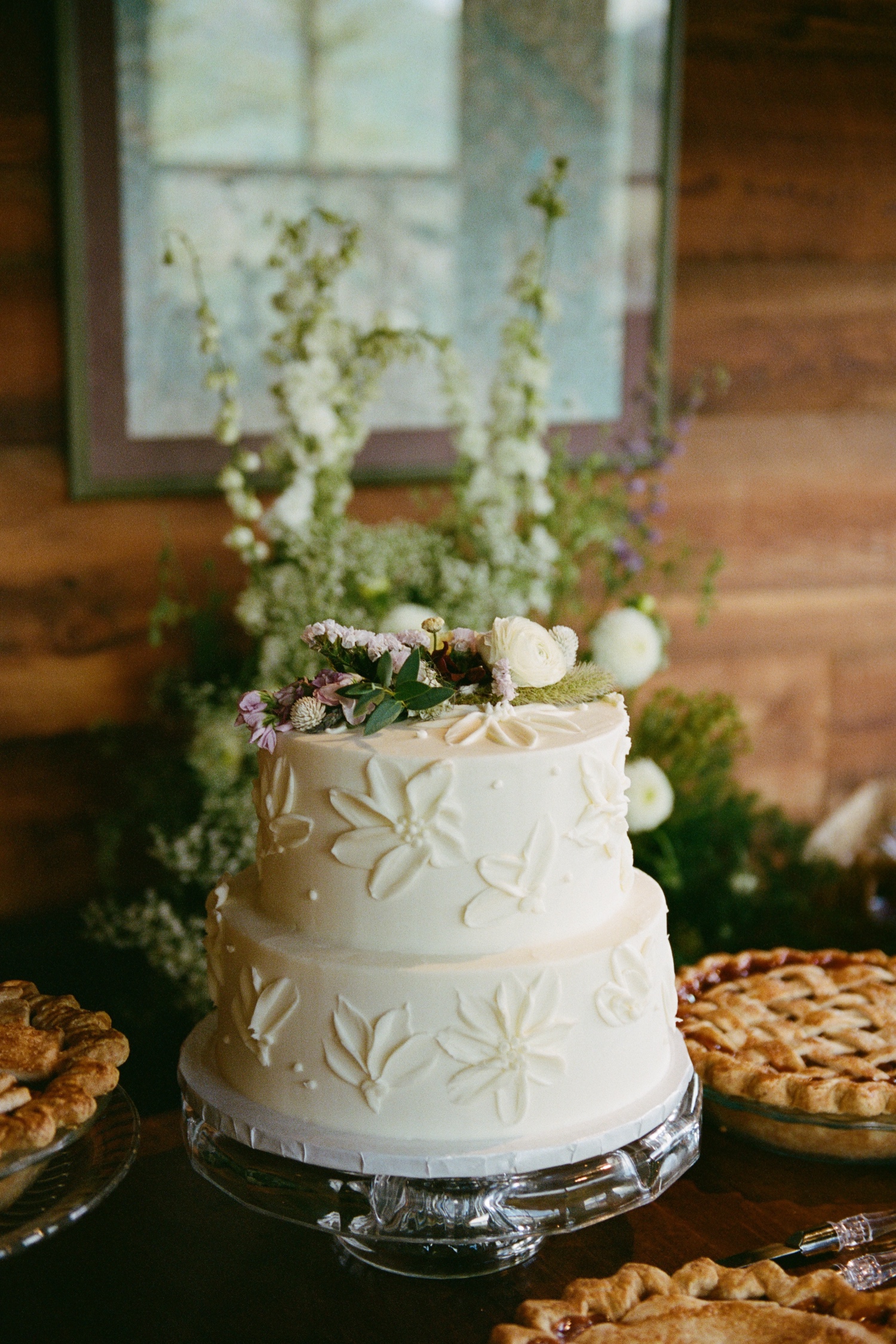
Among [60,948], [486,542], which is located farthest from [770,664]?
[60,948]

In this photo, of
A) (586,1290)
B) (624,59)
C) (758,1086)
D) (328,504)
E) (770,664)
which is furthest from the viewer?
(770,664)

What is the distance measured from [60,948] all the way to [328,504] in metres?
1.01

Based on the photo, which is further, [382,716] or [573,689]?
[573,689]

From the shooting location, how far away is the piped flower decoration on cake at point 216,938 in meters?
1.23

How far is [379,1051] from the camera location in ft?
3.56

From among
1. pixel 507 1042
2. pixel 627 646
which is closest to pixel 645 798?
pixel 627 646

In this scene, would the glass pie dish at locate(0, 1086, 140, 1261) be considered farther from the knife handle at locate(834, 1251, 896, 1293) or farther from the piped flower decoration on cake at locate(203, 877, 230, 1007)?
the knife handle at locate(834, 1251, 896, 1293)

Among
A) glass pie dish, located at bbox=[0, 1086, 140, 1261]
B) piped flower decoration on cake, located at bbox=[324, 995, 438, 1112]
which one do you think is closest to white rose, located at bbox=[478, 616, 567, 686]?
piped flower decoration on cake, located at bbox=[324, 995, 438, 1112]

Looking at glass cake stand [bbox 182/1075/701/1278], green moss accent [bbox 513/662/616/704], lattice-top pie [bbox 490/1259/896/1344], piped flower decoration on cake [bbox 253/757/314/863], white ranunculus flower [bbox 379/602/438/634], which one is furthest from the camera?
white ranunculus flower [bbox 379/602/438/634]

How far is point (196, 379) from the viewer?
2.32 metres

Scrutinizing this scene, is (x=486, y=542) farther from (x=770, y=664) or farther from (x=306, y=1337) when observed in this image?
(x=306, y=1337)

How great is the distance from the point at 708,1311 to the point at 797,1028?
46 cm

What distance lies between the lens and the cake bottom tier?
1.08m

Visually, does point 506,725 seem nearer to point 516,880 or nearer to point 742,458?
point 516,880
